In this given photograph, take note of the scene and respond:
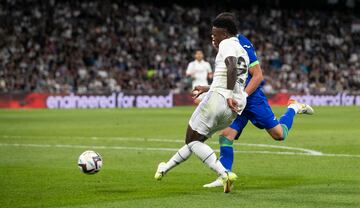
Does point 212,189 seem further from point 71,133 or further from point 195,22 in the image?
point 195,22

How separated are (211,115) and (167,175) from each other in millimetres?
3136

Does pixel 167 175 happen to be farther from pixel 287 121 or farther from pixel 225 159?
pixel 287 121

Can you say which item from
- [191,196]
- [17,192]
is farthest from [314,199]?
[17,192]

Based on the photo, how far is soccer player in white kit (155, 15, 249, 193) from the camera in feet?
35.0

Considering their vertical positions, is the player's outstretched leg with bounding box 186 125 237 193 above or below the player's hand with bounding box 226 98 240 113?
below

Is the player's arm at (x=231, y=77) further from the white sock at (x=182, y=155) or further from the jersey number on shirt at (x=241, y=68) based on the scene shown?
the white sock at (x=182, y=155)

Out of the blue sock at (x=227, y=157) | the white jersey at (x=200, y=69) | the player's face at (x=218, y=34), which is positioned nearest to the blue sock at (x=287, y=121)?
the blue sock at (x=227, y=157)

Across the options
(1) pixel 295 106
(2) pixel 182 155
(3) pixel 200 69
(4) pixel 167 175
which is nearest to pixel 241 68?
(2) pixel 182 155

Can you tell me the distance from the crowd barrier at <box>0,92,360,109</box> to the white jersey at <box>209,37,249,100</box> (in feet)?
104

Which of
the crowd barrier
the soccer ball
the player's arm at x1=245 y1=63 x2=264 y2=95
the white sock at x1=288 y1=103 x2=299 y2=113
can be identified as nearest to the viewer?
the player's arm at x1=245 y1=63 x2=264 y2=95

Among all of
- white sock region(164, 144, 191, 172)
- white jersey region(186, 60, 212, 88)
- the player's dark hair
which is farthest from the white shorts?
white jersey region(186, 60, 212, 88)

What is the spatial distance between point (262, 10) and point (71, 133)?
3489 cm

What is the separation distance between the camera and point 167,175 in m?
13.6

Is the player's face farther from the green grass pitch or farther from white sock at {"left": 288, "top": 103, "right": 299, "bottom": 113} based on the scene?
white sock at {"left": 288, "top": 103, "right": 299, "bottom": 113}
